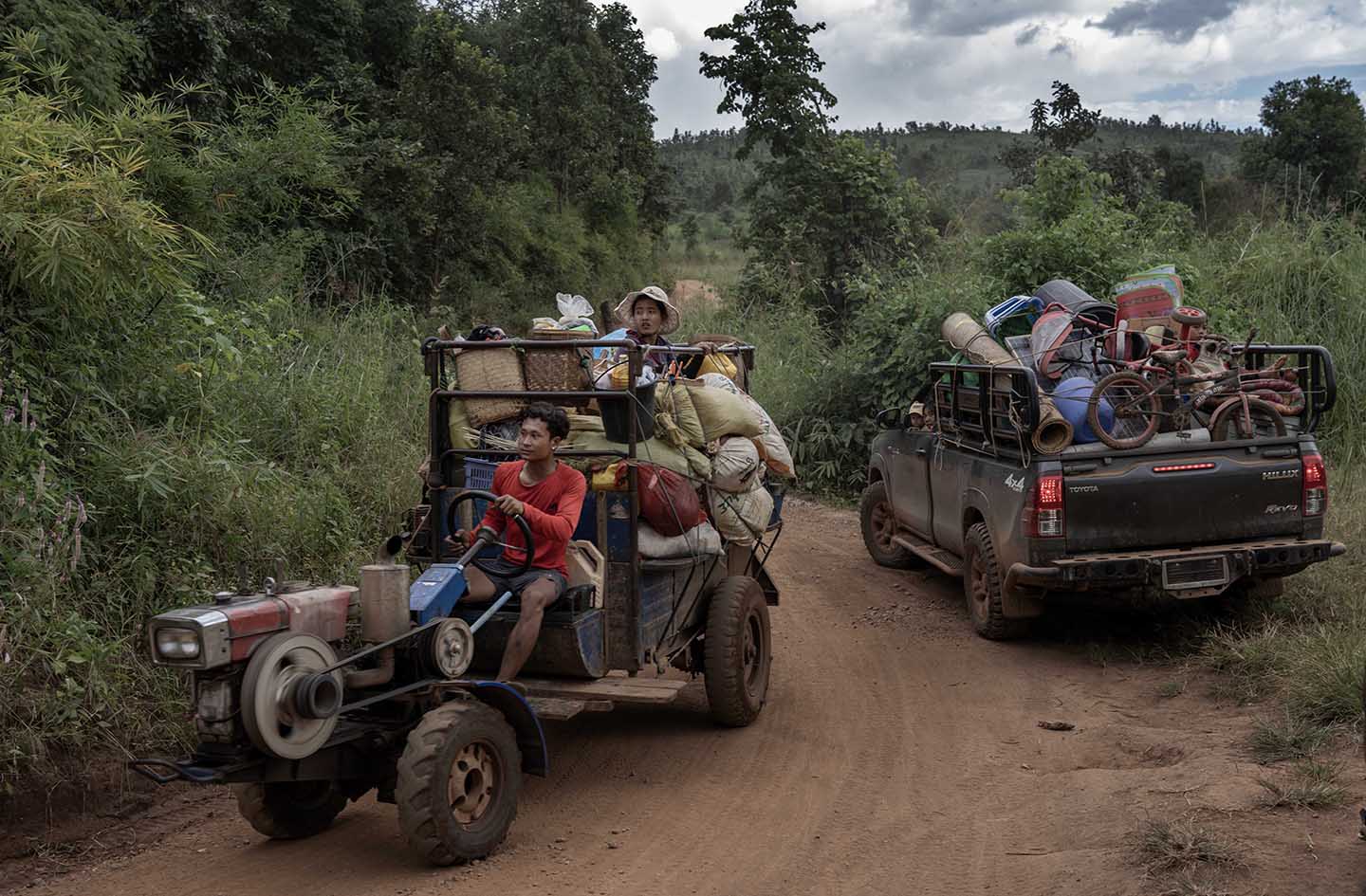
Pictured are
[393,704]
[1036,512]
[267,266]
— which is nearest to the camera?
[393,704]

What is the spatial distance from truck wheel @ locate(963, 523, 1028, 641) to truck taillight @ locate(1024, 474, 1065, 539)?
76 cm

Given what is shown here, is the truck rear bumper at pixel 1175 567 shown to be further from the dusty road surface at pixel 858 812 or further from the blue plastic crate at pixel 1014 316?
the blue plastic crate at pixel 1014 316

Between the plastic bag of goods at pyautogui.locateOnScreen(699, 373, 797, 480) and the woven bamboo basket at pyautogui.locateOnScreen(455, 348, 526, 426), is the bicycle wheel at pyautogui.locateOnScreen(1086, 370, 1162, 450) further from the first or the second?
the woven bamboo basket at pyautogui.locateOnScreen(455, 348, 526, 426)

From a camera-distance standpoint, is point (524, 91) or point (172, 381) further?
point (524, 91)

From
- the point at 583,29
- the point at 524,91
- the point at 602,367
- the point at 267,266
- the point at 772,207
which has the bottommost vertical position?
the point at 602,367

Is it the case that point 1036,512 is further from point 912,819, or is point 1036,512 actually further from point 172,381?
point 172,381

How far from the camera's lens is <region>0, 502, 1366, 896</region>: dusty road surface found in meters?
4.78

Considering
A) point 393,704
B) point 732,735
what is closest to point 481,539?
point 393,704

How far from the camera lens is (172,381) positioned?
782cm

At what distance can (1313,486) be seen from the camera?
305 inches

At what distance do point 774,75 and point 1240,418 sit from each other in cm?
1703

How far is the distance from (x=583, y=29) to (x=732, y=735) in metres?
23.3

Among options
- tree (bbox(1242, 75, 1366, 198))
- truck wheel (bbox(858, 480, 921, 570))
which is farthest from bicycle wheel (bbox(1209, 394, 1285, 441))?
tree (bbox(1242, 75, 1366, 198))

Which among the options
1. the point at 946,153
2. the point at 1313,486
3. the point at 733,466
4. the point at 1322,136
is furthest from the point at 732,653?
the point at 946,153
